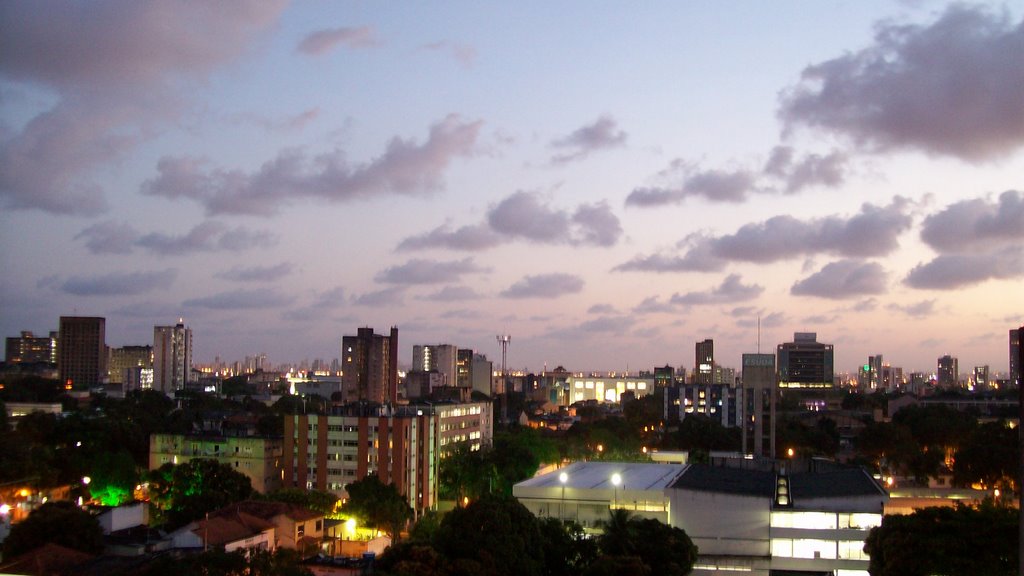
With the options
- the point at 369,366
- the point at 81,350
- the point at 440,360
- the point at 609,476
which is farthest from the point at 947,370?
the point at 609,476

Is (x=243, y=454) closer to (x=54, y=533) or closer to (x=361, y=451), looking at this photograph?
(x=361, y=451)

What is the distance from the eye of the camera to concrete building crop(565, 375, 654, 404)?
97769 millimetres

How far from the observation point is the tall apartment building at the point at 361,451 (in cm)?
2781

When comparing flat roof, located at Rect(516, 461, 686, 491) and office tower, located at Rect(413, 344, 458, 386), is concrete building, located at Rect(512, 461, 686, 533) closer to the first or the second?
flat roof, located at Rect(516, 461, 686, 491)

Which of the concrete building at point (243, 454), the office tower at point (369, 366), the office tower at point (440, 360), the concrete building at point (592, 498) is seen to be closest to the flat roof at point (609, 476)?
the concrete building at point (592, 498)

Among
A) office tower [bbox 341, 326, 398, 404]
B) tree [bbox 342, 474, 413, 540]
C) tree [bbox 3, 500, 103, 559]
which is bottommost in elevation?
tree [bbox 342, 474, 413, 540]

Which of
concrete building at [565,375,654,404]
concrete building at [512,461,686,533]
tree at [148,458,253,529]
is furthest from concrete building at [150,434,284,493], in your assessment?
concrete building at [565,375,654,404]

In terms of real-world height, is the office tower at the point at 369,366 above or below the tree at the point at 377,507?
above

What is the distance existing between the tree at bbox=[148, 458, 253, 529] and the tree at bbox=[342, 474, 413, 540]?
275 cm

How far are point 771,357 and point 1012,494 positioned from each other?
1161 cm

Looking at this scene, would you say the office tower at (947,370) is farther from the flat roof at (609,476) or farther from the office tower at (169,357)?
the flat roof at (609,476)

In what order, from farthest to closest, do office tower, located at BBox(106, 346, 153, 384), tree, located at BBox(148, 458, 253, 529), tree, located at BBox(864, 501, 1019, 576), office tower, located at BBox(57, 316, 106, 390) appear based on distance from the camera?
1. office tower, located at BBox(106, 346, 153, 384)
2. office tower, located at BBox(57, 316, 106, 390)
3. tree, located at BBox(148, 458, 253, 529)
4. tree, located at BBox(864, 501, 1019, 576)

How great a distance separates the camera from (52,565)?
48.8 ft

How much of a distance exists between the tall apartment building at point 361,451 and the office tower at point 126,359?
84111 millimetres
